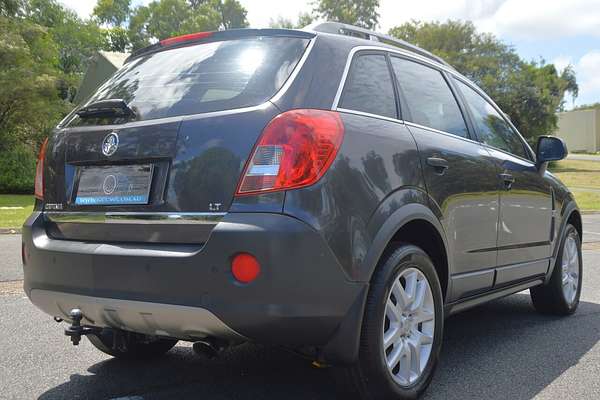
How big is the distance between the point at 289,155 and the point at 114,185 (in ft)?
2.85

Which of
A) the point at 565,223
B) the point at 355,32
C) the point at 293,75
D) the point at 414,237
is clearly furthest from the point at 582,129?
the point at 293,75

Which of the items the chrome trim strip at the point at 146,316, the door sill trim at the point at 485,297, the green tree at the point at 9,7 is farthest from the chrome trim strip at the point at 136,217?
the green tree at the point at 9,7

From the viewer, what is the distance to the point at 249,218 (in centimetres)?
262

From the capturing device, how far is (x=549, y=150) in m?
4.94

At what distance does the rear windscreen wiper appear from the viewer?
312 cm

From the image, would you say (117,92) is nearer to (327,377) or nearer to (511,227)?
(327,377)

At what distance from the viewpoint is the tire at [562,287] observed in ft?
16.8

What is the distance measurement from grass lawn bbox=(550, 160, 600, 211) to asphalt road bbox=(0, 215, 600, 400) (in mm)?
16627

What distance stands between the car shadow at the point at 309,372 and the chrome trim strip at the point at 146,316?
529mm

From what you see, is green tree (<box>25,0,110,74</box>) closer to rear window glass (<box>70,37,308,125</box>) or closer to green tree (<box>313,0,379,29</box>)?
green tree (<box>313,0,379,29</box>)

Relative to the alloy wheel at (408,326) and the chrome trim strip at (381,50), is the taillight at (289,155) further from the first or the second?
the alloy wheel at (408,326)

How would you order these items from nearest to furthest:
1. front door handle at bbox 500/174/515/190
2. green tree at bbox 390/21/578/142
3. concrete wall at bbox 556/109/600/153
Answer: front door handle at bbox 500/174/515/190 → green tree at bbox 390/21/578/142 → concrete wall at bbox 556/109/600/153

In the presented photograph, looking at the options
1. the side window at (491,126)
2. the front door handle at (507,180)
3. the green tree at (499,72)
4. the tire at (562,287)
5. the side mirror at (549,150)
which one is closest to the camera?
the front door handle at (507,180)

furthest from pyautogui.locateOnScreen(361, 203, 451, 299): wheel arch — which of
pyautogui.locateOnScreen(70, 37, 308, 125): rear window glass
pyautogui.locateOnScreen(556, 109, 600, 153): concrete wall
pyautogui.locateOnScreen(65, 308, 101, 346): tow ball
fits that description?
pyautogui.locateOnScreen(556, 109, 600, 153): concrete wall
